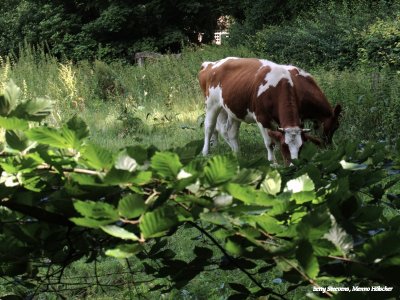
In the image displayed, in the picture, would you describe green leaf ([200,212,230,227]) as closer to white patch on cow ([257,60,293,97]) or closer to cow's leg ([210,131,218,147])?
white patch on cow ([257,60,293,97])

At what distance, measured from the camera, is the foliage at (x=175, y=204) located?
904mm

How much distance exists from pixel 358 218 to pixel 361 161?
428 mm

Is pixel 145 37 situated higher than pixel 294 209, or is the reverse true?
pixel 294 209

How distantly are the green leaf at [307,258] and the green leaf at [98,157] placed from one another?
34cm

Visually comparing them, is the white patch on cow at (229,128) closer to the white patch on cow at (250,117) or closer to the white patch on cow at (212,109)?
the white patch on cow at (212,109)

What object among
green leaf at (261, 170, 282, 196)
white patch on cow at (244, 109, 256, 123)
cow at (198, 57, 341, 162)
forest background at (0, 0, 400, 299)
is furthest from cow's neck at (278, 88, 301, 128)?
green leaf at (261, 170, 282, 196)

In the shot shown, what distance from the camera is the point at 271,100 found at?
7074mm

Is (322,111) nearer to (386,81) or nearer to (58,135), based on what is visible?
(386,81)

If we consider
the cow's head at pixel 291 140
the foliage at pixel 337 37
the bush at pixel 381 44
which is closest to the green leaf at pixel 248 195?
the cow's head at pixel 291 140

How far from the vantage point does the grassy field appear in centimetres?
372

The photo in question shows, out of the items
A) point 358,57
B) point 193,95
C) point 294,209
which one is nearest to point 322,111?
point 193,95

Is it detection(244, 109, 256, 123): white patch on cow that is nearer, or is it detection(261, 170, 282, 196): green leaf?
detection(261, 170, 282, 196): green leaf

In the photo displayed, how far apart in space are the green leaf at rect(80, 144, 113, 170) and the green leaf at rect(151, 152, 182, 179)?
0.08m

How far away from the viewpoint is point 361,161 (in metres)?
1.52
